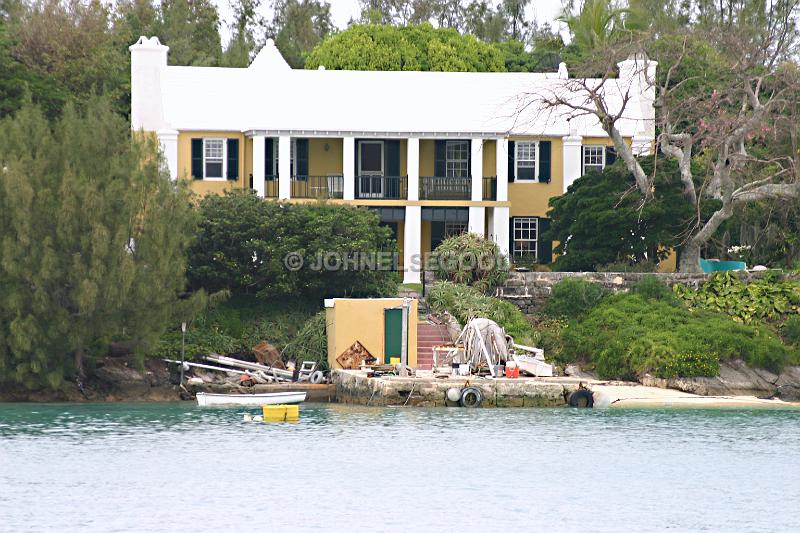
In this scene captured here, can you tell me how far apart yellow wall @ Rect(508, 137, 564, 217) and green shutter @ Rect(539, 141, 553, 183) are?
0.36ft

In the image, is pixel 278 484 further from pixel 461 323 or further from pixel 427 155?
pixel 427 155

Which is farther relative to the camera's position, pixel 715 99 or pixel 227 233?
pixel 715 99

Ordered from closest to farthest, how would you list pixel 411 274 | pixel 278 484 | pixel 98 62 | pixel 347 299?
pixel 278 484, pixel 347 299, pixel 411 274, pixel 98 62

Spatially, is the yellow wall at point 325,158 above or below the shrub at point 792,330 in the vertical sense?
above

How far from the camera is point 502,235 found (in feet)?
177

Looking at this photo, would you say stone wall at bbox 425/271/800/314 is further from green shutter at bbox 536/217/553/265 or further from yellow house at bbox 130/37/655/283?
green shutter at bbox 536/217/553/265

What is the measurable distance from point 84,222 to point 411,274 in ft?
48.5

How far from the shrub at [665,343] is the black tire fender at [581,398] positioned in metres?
3.60

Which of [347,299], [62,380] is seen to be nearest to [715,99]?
[347,299]

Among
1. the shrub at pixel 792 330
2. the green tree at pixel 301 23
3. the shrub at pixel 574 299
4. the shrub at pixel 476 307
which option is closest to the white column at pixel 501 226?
the shrub at pixel 574 299

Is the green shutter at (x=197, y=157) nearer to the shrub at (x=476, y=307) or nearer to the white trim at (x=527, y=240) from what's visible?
the shrub at (x=476, y=307)

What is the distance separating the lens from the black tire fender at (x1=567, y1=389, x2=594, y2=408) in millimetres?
41062

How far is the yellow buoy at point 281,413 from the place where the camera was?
39.4 m

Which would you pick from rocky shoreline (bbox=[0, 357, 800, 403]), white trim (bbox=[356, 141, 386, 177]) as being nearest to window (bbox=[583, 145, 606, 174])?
white trim (bbox=[356, 141, 386, 177])
